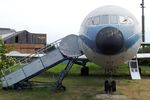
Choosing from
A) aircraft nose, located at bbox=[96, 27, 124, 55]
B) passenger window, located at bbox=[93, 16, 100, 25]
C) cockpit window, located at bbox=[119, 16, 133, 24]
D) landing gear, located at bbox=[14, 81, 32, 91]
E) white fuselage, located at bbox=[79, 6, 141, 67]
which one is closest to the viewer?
aircraft nose, located at bbox=[96, 27, 124, 55]

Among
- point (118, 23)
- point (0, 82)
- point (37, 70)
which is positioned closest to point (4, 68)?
point (0, 82)

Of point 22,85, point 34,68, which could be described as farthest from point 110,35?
point 22,85

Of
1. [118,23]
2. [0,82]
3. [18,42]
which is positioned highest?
[118,23]

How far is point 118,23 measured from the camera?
1390 centimetres

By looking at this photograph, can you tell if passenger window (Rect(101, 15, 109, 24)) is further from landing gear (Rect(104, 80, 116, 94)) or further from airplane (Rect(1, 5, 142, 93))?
landing gear (Rect(104, 80, 116, 94))

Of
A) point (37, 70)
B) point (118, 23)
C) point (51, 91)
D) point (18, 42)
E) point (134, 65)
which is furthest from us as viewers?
point (18, 42)

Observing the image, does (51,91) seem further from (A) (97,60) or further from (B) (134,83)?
(B) (134,83)

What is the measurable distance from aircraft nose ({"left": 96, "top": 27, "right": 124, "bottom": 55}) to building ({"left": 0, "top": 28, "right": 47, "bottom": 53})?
2136 inches

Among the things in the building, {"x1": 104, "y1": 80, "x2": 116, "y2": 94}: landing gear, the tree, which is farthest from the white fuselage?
the building

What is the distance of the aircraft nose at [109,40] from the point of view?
12.6 metres

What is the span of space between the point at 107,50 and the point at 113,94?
3065mm

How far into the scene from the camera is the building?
6945 cm

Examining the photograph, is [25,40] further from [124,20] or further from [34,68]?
[124,20]

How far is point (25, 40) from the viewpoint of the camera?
75.9 m
